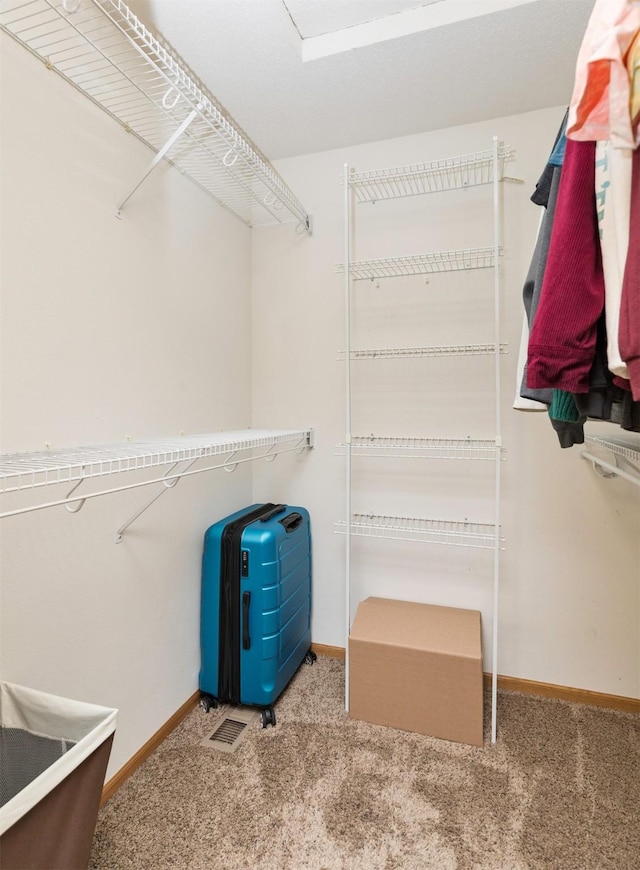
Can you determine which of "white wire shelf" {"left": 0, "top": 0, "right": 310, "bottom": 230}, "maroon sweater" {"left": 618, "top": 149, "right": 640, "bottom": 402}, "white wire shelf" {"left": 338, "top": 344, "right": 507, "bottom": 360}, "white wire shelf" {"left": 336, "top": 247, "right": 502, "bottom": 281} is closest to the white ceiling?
"white wire shelf" {"left": 0, "top": 0, "right": 310, "bottom": 230}

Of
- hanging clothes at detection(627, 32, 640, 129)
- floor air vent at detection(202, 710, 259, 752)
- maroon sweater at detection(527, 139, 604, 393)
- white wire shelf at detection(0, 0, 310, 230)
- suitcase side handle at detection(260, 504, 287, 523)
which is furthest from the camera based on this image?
suitcase side handle at detection(260, 504, 287, 523)

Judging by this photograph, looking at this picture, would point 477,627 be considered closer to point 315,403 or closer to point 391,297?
point 315,403

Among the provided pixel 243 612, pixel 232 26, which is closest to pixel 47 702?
pixel 243 612

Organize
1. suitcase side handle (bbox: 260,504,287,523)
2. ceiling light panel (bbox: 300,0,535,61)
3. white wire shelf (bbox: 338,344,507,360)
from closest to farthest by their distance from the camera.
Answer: ceiling light panel (bbox: 300,0,535,61), white wire shelf (bbox: 338,344,507,360), suitcase side handle (bbox: 260,504,287,523)

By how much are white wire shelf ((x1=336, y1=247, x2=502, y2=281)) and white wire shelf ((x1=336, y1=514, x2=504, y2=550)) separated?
45.0 inches

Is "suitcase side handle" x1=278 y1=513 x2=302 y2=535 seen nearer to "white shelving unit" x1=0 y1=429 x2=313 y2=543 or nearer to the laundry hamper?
"white shelving unit" x1=0 y1=429 x2=313 y2=543

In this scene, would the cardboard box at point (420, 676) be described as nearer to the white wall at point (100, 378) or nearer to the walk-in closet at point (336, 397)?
the walk-in closet at point (336, 397)

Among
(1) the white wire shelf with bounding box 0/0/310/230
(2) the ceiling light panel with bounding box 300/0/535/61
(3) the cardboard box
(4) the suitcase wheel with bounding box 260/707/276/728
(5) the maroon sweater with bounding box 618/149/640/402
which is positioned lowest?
(4) the suitcase wheel with bounding box 260/707/276/728

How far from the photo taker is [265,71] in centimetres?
169

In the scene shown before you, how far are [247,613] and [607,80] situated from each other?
1.84 metres

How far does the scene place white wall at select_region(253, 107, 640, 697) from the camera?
75.2 inches

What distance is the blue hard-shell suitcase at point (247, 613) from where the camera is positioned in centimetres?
180

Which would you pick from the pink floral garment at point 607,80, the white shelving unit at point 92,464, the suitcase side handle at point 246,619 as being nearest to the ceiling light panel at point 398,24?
the pink floral garment at point 607,80

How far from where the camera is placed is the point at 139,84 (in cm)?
141
